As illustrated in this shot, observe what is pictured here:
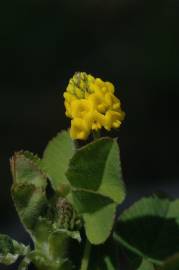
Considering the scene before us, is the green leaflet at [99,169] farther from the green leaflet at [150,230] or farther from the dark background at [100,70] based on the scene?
the dark background at [100,70]

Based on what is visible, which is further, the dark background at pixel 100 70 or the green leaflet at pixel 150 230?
the dark background at pixel 100 70

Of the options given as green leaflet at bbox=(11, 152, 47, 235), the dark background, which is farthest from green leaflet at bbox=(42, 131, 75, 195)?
the dark background

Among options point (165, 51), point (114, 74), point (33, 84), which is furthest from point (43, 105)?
point (165, 51)

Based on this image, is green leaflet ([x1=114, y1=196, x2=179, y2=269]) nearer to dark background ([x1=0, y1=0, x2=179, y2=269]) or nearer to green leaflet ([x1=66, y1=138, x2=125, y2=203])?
green leaflet ([x1=66, y1=138, x2=125, y2=203])

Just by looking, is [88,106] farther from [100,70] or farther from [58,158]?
[100,70]

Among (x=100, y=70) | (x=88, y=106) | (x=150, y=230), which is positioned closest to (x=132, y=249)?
(x=150, y=230)

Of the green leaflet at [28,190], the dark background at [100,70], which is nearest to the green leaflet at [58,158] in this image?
the green leaflet at [28,190]
